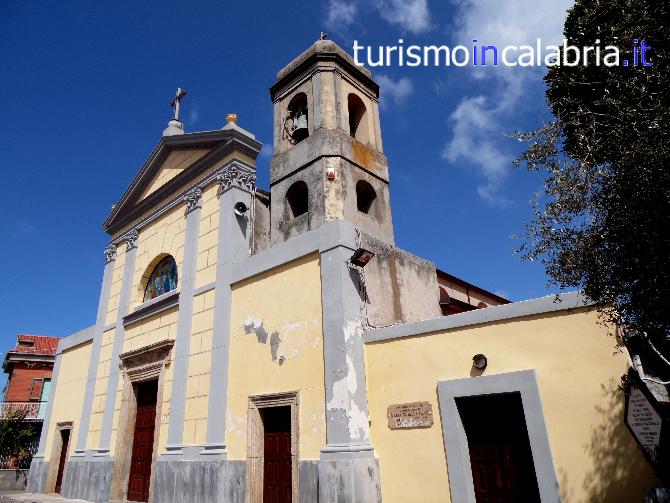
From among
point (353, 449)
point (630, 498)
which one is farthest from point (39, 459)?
point (630, 498)

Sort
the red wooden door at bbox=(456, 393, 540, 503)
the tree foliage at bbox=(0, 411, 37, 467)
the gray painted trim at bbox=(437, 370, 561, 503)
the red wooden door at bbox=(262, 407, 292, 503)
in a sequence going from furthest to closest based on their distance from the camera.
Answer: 1. the tree foliage at bbox=(0, 411, 37, 467)
2. the red wooden door at bbox=(262, 407, 292, 503)
3. the red wooden door at bbox=(456, 393, 540, 503)
4. the gray painted trim at bbox=(437, 370, 561, 503)

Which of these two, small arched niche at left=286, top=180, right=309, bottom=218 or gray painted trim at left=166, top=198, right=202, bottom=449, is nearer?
gray painted trim at left=166, top=198, right=202, bottom=449

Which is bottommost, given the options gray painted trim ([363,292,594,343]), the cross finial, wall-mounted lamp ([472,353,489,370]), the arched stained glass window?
wall-mounted lamp ([472,353,489,370])

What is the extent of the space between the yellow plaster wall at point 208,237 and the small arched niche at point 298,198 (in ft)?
6.42

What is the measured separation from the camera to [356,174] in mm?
10812

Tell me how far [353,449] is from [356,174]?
6096mm

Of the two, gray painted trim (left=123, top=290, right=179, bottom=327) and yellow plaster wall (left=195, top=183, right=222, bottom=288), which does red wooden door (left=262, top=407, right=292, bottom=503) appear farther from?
gray painted trim (left=123, top=290, right=179, bottom=327)

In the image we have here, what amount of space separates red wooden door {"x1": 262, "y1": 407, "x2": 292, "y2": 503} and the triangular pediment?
6.40 m

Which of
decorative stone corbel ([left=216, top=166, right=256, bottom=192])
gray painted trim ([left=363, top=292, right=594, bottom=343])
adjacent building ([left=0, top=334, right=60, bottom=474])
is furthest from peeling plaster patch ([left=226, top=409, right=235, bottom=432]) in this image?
adjacent building ([left=0, top=334, right=60, bottom=474])

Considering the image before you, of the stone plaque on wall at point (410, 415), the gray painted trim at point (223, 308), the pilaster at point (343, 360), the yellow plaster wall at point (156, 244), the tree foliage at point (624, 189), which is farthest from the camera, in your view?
the yellow plaster wall at point (156, 244)

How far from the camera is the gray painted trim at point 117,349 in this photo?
40.1ft

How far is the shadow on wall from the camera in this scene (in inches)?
209

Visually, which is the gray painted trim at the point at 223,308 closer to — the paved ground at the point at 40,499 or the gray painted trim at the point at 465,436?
the gray painted trim at the point at 465,436

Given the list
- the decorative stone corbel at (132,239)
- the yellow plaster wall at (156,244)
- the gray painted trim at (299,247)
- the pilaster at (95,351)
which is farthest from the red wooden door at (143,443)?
the decorative stone corbel at (132,239)
